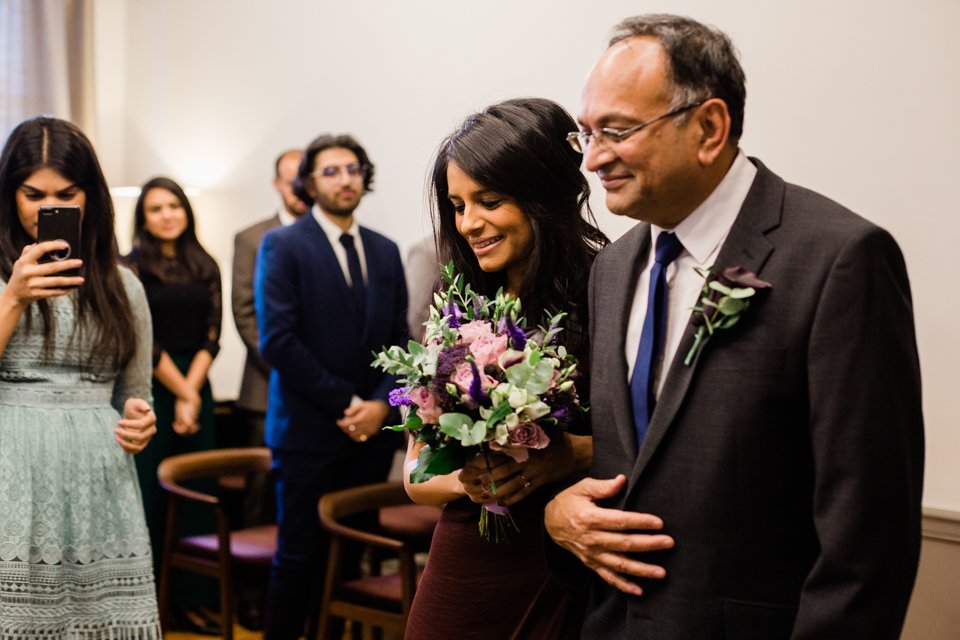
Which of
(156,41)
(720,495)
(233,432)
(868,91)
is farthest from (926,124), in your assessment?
(156,41)

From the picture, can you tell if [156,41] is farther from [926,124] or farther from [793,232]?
[793,232]

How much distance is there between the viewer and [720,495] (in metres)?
1.57

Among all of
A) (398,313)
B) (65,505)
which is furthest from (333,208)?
(65,505)

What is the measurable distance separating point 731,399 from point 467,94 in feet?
12.9

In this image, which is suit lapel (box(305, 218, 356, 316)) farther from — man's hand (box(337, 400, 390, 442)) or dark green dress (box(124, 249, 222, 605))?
dark green dress (box(124, 249, 222, 605))

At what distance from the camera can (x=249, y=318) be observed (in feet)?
18.6

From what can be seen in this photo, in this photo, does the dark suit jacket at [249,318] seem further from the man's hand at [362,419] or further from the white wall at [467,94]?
the man's hand at [362,419]

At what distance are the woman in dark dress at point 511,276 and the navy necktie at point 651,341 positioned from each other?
1.07 ft

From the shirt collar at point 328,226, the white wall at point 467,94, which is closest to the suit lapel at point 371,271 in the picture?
the shirt collar at point 328,226

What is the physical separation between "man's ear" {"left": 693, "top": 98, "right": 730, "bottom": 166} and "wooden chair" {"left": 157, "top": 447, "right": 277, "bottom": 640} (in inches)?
115

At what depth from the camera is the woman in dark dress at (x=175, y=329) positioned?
16.8 feet

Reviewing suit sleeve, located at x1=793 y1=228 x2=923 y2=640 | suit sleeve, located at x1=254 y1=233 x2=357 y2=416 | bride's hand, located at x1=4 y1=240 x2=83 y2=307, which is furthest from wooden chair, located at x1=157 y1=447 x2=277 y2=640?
suit sleeve, located at x1=793 y1=228 x2=923 y2=640

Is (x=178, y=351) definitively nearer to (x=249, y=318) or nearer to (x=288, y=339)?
(x=249, y=318)

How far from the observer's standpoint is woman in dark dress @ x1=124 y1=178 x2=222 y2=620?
5109mm
